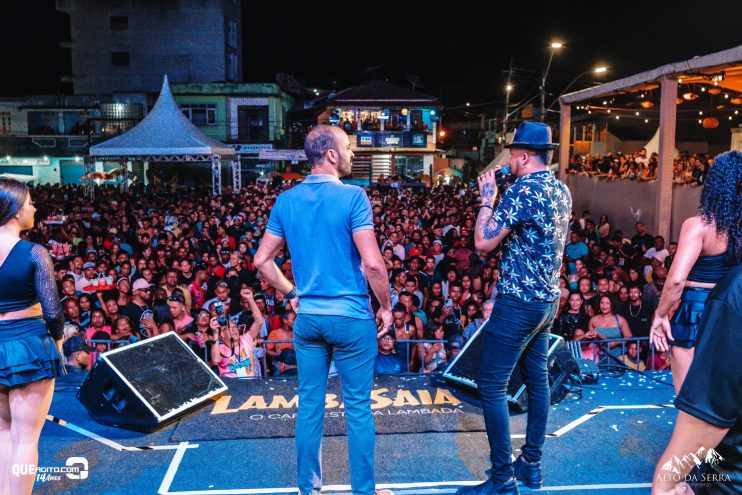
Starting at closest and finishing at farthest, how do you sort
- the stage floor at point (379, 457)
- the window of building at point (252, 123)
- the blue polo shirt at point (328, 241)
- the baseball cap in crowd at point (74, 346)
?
1. the blue polo shirt at point (328, 241)
2. the stage floor at point (379, 457)
3. the baseball cap in crowd at point (74, 346)
4. the window of building at point (252, 123)

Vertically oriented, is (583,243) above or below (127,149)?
below

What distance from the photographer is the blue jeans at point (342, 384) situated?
2.62 metres

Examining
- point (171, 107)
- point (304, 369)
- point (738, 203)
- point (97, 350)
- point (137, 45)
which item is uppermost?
point (137, 45)

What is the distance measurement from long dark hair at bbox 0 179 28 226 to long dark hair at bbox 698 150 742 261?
3.07 metres

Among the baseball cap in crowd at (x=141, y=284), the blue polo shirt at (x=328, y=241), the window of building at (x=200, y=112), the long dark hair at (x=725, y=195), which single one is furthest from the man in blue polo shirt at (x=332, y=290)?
the window of building at (x=200, y=112)

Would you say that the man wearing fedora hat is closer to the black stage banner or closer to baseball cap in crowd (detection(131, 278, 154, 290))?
the black stage banner

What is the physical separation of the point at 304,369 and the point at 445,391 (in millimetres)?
2094

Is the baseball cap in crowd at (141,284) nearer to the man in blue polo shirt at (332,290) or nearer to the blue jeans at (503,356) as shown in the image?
the man in blue polo shirt at (332,290)

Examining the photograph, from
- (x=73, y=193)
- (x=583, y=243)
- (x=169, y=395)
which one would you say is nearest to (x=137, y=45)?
(x=73, y=193)

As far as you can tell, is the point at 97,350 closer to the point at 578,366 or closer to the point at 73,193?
the point at 578,366

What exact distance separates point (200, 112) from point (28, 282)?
118ft

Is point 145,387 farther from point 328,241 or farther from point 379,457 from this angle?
point 328,241

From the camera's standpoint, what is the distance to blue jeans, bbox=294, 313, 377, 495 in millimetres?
2615

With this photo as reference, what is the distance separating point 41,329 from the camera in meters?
2.78
